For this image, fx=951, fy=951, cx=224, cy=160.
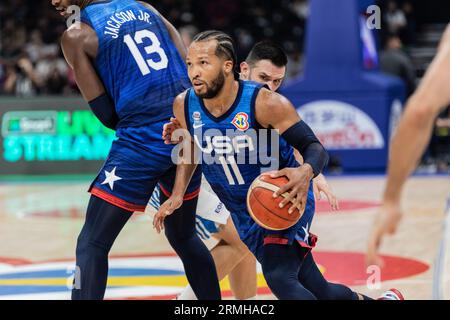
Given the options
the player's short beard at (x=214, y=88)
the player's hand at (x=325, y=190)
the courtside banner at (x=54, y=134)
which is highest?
the player's short beard at (x=214, y=88)

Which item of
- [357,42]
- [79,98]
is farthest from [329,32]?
[79,98]

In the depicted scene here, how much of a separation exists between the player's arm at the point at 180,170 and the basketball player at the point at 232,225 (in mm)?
93

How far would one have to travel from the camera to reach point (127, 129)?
5.13m

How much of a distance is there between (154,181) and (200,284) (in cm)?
66

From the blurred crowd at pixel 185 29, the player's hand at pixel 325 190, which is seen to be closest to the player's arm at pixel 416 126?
the player's hand at pixel 325 190

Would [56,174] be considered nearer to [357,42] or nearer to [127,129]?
[357,42]

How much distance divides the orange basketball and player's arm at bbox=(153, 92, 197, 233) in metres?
0.63

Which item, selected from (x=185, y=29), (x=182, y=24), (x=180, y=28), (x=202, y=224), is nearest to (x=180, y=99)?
(x=202, y=224)

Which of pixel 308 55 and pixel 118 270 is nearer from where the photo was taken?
pixel 118 270

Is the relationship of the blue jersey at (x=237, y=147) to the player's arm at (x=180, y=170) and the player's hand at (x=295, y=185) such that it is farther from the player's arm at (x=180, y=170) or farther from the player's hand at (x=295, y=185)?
the player's hand at (x=295, y=185)

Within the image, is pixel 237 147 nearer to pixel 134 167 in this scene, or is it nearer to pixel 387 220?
pixel 134 167

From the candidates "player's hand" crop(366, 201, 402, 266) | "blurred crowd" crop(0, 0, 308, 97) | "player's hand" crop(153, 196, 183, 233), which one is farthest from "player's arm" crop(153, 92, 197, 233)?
"blurred crowd" crop(0, 0, 308, 97)

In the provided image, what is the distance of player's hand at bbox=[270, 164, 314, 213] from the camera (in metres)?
4.31

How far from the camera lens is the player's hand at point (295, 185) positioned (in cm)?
431
